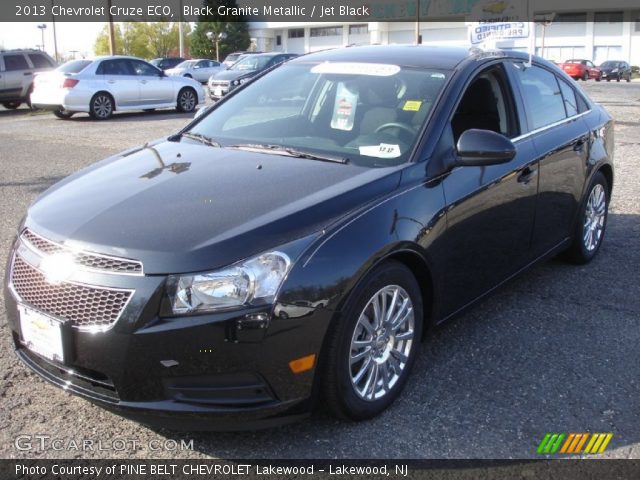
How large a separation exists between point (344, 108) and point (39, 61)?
20324 mm

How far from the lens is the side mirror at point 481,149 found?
368 cm

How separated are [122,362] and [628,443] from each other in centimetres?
222

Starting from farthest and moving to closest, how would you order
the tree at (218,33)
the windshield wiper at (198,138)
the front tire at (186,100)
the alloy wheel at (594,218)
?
the tree at (218,33), the front tire at (186,100), the alloy wheel at (594,218), the windshield wiper at (198,138)

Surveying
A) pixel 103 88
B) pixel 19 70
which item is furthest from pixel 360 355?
pixel 19 70

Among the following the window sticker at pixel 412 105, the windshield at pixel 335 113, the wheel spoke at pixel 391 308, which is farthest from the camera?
the window sticker at pixel 412 105

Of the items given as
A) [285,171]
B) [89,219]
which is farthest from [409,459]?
[89,219]

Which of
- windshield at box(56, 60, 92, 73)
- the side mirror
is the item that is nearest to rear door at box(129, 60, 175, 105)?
windshield at box(56, 60, 92, 73)

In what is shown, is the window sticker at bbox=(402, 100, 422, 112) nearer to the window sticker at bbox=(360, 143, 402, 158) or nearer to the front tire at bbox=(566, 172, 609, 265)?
the window sticker at bbox=(360, 143, 402, 158)

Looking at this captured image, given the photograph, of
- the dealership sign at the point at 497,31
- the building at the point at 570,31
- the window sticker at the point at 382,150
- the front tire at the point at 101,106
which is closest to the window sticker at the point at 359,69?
the window sticker at the point at 382,150

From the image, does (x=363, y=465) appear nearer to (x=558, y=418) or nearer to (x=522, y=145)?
(x=558, y=418)

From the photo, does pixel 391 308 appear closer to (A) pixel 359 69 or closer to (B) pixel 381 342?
(B) pixel 381 342

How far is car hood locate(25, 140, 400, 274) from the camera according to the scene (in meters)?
2.81

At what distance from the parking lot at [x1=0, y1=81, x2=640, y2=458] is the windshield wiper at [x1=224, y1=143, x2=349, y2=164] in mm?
1089

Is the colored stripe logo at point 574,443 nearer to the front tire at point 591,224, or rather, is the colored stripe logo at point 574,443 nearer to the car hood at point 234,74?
the front tire at point 591,224
